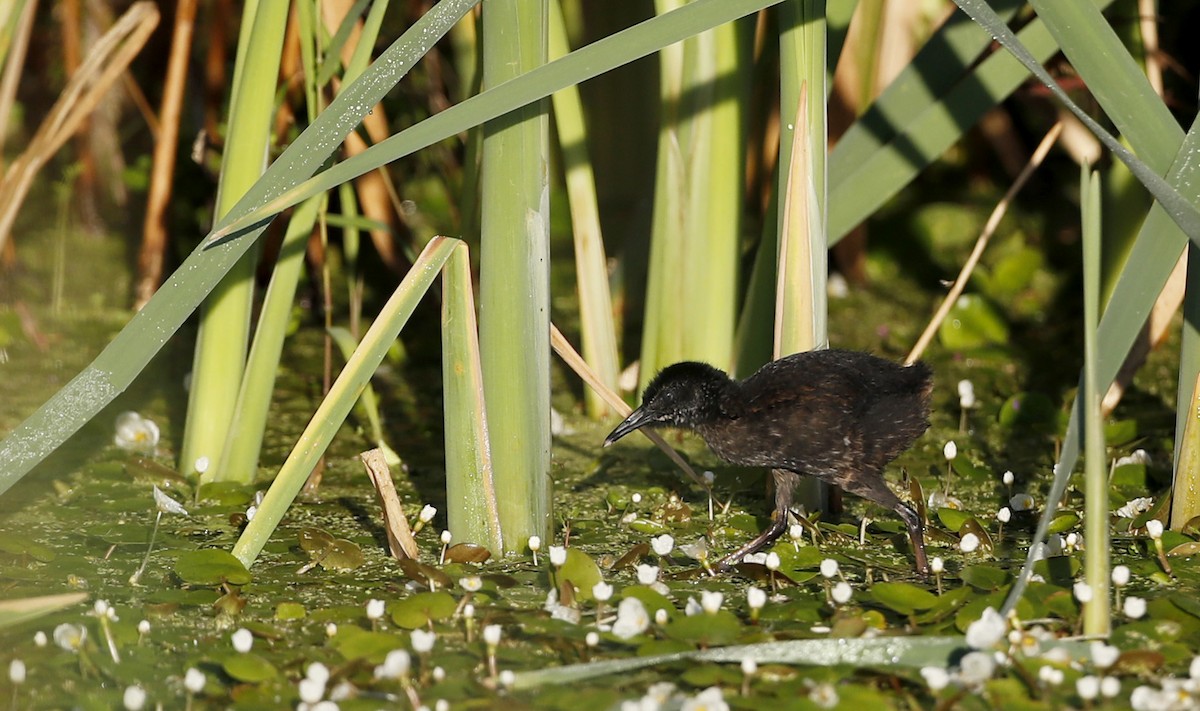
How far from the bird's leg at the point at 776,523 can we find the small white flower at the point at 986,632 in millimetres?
673

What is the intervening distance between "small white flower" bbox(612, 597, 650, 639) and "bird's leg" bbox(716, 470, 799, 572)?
0.42m

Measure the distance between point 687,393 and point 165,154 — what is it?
2118 mm

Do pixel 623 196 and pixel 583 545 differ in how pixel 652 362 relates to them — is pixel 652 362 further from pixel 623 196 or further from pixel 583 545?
pixel 623 196

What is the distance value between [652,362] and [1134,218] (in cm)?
137

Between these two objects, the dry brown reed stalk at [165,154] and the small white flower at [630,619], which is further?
the dry brown reed stalk at [165,154]

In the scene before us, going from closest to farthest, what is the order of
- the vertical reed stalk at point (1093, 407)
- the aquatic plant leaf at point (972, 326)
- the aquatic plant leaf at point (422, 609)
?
1. the vertical reed stalk at point (1093, 407)
2. the aquatic plant leaf at point (422, 609)
3. the aquatic plant leaf at point (972, 326)

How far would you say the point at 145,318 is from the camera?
2492 millimetres

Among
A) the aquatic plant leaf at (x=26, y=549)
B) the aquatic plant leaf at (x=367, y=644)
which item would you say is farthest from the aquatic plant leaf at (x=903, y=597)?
the aquatic plant leaf at (x=26, y=549)

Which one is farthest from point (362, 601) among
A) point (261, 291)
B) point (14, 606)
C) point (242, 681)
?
point (261, 291)

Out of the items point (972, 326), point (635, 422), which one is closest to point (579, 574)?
point (635, 422)

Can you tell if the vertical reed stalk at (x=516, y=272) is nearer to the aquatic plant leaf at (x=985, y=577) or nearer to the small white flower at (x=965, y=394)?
the aquatic plant leaf at (x=985, y=577)

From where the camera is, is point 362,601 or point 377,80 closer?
point 377,80

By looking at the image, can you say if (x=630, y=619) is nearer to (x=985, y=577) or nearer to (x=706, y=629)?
(x=706, y=629)

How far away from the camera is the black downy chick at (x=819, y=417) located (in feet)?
9.20
